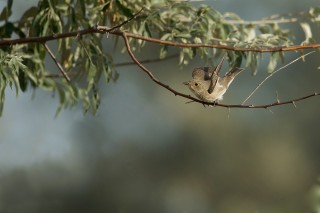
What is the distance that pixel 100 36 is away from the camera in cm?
496

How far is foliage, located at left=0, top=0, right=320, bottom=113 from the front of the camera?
14.7ft

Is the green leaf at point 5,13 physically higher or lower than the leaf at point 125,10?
lower

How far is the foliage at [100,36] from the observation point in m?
4.48

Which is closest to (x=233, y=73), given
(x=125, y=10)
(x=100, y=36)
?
(x=125, y=10)

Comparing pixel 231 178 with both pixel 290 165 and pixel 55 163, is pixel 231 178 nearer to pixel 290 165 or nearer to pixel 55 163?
pixel 290 165

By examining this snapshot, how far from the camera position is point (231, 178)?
44.3 ft

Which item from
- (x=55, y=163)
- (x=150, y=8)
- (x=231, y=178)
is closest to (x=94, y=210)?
(x=55, y=163)

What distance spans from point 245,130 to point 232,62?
9.56 m

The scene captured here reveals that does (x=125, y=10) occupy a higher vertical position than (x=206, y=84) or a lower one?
higher

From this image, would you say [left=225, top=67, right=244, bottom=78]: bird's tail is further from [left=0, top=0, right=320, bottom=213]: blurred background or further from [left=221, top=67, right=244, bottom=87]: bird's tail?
[left=0, top=0, right=320, bottom=213]: blurred background

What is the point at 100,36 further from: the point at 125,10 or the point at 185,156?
the point at 185,156

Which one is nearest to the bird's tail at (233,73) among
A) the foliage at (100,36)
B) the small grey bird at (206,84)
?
the small grey bird at (206,84)

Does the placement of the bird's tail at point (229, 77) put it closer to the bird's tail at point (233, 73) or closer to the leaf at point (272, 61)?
the bird's tail at point (233, 73)

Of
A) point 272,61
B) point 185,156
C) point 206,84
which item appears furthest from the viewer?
point 185,156
